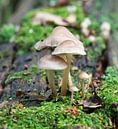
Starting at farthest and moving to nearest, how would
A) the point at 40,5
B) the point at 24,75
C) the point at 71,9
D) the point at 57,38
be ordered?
the point at 40,5, the point at 71,9, the point at 24,75, the point at 57,38

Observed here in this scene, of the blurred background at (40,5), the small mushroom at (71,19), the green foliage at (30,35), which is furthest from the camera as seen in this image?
the blurred background at (40,5)

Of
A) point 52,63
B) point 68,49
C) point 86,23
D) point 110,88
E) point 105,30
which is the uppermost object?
point 86,23

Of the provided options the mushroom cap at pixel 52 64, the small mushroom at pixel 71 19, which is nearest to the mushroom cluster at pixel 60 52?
the mushroom cap at pixel 52 64

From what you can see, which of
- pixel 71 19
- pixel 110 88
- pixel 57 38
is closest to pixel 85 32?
pixel 71 19

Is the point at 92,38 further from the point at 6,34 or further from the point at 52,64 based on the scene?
the point at 52,64

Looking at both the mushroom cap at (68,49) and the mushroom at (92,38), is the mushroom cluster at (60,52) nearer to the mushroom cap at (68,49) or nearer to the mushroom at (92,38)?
the mushroom cap at (68,49)

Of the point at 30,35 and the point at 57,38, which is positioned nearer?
the point at 57,38

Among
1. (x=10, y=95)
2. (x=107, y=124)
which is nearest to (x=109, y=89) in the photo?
(x=107, y=124)

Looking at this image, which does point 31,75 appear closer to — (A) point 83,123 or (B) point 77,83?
(B) point 77,83
